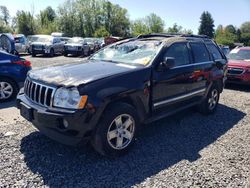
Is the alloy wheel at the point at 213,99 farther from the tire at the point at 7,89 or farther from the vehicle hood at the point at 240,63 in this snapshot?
the tire at the point at 7,89

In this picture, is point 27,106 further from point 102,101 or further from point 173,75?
point 173,75

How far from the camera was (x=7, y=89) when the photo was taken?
711 centimetres

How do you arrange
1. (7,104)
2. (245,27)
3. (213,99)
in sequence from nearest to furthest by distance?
(213,99), (7,104), (245,27)

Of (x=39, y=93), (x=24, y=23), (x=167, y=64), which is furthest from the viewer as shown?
(x=24, y=23)

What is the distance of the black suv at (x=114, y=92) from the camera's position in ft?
12.2

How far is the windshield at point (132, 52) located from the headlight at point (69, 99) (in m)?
1.40

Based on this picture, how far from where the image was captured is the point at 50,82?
3.95 meters

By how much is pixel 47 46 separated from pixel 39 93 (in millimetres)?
18936

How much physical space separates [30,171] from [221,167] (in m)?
2.59

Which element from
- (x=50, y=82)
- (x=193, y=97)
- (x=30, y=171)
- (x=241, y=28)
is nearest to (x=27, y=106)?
(x=50, y=82)

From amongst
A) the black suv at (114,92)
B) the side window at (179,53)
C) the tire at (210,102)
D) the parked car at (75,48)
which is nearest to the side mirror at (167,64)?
the black suv at (114,92)

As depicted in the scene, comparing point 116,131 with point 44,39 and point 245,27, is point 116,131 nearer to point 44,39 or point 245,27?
point 44,39

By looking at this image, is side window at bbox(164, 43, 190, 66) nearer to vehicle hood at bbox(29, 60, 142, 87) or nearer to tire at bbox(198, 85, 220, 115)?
vehicle hood at bbox(29, 60, 142, 87)

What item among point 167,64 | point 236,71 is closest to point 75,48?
point 236,71
